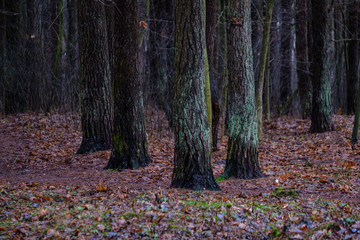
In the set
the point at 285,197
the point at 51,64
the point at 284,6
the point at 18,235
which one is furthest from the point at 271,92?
the point at 18,235

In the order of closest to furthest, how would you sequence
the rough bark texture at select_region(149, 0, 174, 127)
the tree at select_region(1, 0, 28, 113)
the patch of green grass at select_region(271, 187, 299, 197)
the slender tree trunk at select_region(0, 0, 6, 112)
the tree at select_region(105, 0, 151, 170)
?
the patch of green grass at select_region(271, 187, 299, 197) → the tree at select_region(105, 0, 151, 170) → the tree at select_region(1, 0, 28, 113) → the slender tree trunk at select_region(0, 0, 6, 112) → the rough bark texture at select_region(149, 0, 174, 127)

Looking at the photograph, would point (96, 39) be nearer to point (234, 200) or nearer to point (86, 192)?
point (86, 192)

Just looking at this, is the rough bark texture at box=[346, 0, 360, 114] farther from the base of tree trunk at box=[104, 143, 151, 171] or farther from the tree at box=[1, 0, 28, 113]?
the tree at box=[1, 0, 28, 113]

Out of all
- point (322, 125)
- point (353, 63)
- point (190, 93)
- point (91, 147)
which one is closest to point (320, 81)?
point (322, 125)

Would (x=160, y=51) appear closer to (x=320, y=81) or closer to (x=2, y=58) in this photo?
(x=2, y=58)

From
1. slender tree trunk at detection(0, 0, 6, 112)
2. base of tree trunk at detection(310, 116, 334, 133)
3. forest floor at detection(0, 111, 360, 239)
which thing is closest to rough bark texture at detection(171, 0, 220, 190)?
forest floor at detection(0, 111, 360, 239)

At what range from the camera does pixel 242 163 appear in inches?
345

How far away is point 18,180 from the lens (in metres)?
9.02

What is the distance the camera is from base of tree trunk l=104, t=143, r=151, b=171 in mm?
9938

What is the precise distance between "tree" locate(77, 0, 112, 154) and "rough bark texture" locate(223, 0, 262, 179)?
4.47m

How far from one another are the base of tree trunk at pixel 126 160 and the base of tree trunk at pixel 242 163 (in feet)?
7.48

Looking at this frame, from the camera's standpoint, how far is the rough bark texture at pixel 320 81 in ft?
50.9

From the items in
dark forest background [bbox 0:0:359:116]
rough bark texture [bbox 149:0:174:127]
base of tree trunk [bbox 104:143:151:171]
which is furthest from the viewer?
rough bark texture [bbox 149:0:174:127]

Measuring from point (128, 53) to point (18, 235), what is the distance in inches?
222
